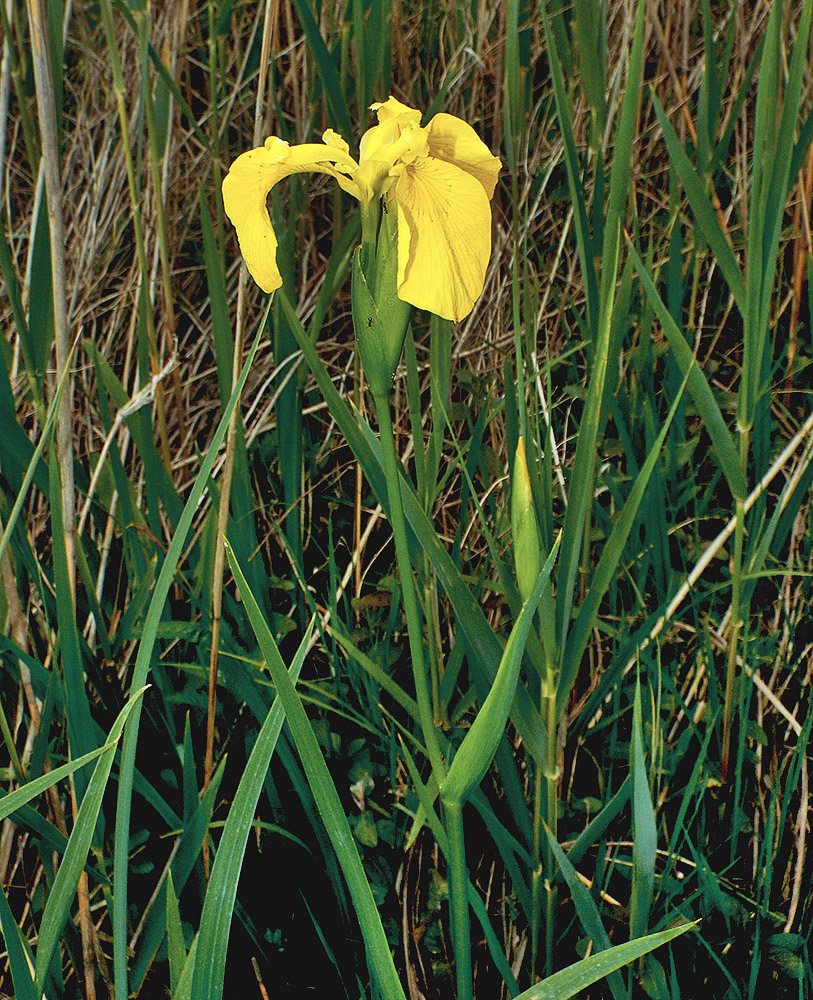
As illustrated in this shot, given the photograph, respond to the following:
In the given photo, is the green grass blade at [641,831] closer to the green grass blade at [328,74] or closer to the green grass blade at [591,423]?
the green grass blade at [591,423]

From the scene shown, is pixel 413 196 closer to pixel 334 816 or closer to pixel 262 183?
pixel 262 183

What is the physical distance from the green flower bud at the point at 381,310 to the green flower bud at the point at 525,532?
104 millimetres

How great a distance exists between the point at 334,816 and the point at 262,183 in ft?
1.22

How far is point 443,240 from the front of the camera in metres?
0.41

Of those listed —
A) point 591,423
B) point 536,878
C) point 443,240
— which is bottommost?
point 536,878

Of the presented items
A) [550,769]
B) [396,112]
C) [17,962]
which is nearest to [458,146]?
[396,112]

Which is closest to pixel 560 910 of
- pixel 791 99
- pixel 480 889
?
pixel 480 889

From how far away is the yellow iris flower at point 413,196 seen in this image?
414mm

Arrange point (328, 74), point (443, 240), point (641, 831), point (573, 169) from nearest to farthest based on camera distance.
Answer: point (443, 240)
point (641, 831)
point (573, 169)
point (328, 74)

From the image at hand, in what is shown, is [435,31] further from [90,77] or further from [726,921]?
[726,921]

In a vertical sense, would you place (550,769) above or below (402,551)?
below

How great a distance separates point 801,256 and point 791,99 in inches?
14.3

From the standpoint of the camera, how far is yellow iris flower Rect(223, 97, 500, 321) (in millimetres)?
414

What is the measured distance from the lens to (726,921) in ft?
2.04
